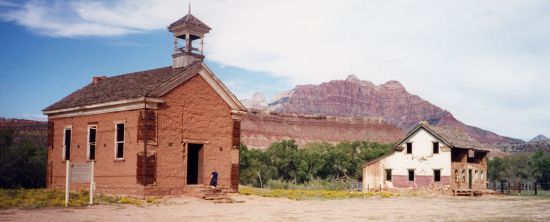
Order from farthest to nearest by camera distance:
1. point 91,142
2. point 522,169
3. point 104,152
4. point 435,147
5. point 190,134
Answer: point 522,169, point 435,147, point 91,142, point 104,152, point 190,134

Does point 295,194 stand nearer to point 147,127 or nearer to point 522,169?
point 147,127

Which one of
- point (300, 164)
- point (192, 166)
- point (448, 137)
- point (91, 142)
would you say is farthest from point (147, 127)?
point (300, 164)

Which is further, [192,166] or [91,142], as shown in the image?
[192,166]

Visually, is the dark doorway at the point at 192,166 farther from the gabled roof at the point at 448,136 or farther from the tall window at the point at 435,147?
the tall window at the point at 435,147

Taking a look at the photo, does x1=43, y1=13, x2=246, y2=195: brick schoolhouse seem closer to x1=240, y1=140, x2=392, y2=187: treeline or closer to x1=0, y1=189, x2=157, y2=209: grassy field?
x1=0, y1=189, x2=157, y2=209: grassy field

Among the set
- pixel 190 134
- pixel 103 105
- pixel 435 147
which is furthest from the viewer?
pixel 435 147

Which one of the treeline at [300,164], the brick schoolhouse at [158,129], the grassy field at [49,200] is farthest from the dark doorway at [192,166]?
the treeline at [300,164]

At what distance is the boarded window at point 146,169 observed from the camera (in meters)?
26.6

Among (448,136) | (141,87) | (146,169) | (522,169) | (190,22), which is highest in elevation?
(190,22)

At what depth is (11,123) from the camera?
82812mm

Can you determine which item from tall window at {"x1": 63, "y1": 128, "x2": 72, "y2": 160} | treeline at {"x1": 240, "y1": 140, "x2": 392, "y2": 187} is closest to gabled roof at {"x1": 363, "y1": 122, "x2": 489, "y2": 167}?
treeline at {"x1": 240, "y1": 140, "x2": 392, "y2": 187}

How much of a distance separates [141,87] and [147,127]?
9.52 ft

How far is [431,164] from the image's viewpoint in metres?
50.4

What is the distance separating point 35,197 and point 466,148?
124 ft
